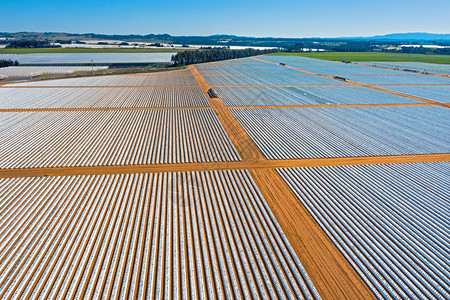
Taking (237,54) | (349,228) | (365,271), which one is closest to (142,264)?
(365,271)

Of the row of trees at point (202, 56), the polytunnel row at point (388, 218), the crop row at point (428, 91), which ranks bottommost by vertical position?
the polytunnel row at point (388, 218)

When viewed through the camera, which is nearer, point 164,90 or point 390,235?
point 390,235

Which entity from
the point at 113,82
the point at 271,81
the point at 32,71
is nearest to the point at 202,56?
the point at 271,81

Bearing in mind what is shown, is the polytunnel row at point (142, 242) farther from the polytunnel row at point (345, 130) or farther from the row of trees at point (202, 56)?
the row of trees at point (202, 56)

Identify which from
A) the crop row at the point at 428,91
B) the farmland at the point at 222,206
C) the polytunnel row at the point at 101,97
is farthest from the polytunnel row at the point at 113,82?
the crop row at the point at 428,91

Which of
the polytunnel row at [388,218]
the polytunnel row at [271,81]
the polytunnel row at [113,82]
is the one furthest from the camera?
the polytunnel row at [271,81]

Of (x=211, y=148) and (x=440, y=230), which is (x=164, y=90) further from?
(x=440, y=230)

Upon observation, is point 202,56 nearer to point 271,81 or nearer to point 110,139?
point 271,81
